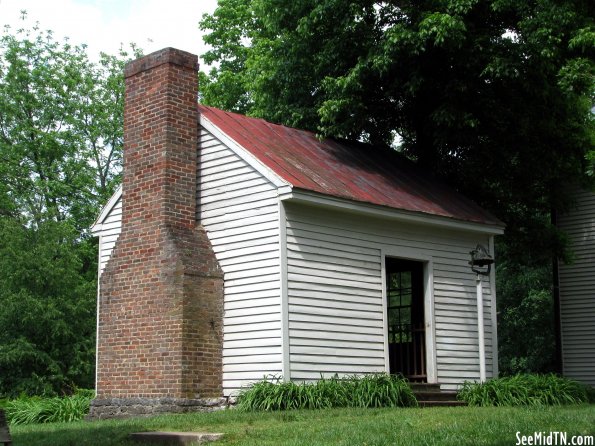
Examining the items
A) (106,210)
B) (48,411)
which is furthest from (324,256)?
(48,411)

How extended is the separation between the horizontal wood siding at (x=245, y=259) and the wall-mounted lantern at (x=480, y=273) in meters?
4.03

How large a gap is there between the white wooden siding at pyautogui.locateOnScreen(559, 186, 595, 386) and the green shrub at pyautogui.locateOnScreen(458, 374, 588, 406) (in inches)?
313

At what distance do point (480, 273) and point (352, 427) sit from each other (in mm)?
7061

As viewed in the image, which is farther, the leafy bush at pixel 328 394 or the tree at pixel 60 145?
the tree at pixel 60 145

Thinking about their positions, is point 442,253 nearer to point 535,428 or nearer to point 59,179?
point 535,428

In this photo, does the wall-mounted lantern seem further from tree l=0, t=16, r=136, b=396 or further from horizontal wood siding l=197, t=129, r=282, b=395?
tree l=0, t=16, r=136, b=396

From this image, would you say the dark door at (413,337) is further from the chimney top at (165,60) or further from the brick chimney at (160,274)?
the chimney top at (165,60)

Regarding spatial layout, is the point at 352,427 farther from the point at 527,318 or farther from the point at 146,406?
the point at 527,318

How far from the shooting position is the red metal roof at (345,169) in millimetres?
16078

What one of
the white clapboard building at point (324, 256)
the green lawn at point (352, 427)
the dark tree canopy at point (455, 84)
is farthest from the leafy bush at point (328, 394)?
the dark tree canopy at point (455, 84)

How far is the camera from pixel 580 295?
80.5ft

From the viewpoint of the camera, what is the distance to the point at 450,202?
18.9m

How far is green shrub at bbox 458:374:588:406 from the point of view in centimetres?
1552

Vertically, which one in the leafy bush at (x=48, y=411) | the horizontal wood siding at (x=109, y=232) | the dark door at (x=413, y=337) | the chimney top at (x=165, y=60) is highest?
the chimney top at (x=165, y=60)
